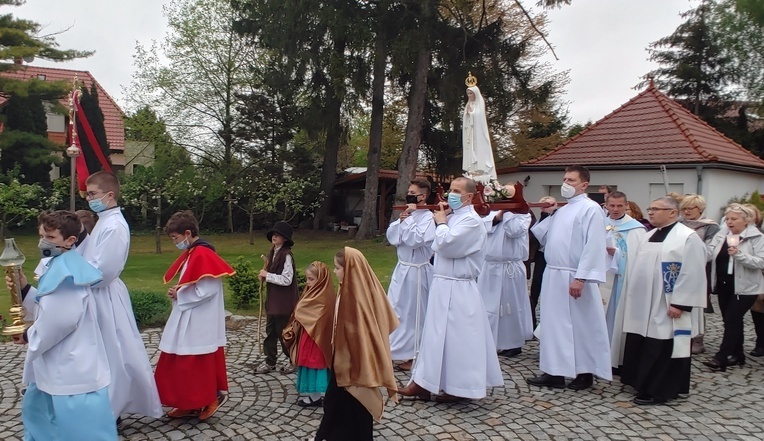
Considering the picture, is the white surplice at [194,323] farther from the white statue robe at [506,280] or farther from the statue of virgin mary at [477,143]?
the statue of virgin mary at [477,143]

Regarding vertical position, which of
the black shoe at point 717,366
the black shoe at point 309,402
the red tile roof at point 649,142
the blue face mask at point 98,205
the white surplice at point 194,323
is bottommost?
the black shoe at point 309,402

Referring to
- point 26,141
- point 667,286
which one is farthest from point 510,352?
point 26,141

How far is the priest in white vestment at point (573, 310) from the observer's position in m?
5.66

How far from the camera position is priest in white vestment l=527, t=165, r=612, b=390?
223 inches

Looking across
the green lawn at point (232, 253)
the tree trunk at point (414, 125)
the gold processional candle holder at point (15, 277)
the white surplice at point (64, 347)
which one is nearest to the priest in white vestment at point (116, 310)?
the gold processional candle holder at point (15, 277)

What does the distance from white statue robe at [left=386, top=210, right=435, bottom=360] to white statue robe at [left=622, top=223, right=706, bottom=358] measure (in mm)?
2168

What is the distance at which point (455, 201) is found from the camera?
515cm

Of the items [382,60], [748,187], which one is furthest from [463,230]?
[748,187]

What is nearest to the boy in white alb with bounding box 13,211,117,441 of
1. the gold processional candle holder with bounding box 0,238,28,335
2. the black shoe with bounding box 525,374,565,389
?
the gold processional candle holder with bounding box 0,238,28,335

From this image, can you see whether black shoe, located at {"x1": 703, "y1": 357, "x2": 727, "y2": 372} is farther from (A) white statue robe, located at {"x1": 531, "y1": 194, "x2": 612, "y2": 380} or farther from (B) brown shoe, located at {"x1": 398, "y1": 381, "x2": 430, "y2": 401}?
(B) brown shoe, located at {"x1": 398, "y1": 381, "x2": 430, "y2": 401}

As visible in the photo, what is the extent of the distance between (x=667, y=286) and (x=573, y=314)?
935 mm

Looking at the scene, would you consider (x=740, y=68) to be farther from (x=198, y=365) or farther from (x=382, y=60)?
(x=198, y=365)

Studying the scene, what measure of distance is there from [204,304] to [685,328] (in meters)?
4.50

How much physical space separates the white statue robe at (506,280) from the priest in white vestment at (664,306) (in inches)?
58.8
